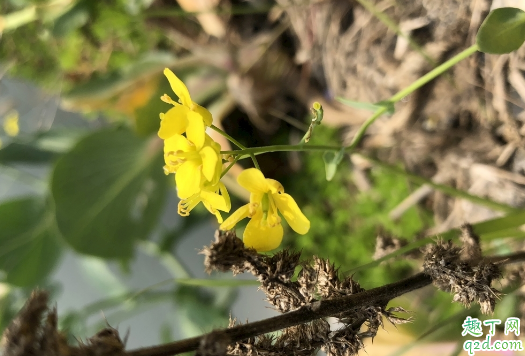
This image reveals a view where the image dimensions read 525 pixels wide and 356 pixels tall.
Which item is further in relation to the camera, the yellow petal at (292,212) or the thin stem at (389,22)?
the thin stem at (389,22)

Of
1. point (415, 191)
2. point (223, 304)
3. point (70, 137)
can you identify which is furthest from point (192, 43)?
point (223, 304)

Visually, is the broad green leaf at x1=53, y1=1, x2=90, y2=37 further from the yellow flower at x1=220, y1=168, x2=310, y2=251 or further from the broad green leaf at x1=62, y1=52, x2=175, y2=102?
the yellow flower at x1=220, y1=168, x2=310, y2=251

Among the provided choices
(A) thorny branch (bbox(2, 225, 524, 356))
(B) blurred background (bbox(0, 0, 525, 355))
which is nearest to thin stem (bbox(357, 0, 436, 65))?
(B) blurred background (bbox(0, 0, 525, 355))

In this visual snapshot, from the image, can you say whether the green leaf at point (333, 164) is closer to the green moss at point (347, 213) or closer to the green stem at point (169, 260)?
the green moss at point (347, 213)

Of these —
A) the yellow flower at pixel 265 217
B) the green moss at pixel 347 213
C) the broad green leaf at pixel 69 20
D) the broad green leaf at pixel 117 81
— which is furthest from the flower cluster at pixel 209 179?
the broad green leaf at pixel 69 20

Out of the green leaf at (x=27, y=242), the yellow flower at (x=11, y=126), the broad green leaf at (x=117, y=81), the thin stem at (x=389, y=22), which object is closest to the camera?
the thin stem at (x=389, y=22)

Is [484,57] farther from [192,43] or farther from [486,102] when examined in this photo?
[192,43]

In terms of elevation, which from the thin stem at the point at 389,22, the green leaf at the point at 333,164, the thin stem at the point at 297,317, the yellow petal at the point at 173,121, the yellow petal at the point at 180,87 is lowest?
the thin stem at the point at 297,317
